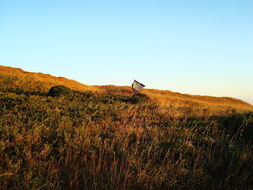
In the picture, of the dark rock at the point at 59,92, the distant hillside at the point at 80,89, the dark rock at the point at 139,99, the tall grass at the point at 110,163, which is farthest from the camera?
the dark rock at the point at 139,99

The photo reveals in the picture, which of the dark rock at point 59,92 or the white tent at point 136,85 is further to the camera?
the white tent at point 136,85

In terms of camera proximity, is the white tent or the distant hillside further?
the white tent

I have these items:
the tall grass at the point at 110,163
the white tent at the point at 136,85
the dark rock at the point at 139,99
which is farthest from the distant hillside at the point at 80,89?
the tall grass at the point at 110,163

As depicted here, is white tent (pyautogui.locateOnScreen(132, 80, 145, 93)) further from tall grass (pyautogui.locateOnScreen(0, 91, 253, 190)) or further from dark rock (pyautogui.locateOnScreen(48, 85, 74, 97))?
tall grass (pyautogui.locateOnScreen(0, 91, 253, 190))

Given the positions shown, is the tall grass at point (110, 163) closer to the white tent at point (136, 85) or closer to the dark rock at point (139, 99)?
the dark rock at point (139, 99)

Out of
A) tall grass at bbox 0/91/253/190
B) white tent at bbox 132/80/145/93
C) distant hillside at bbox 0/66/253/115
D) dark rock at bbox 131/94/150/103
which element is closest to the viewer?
tall grass at bbox 0/91/253/190

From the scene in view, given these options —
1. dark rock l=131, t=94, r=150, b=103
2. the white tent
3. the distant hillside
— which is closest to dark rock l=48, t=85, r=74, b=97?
the distant hillside

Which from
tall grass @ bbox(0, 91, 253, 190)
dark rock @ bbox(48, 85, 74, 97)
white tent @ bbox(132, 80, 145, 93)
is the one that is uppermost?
white tent @ bbox(132, 80, 145, 93)

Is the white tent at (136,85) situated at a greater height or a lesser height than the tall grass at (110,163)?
greater

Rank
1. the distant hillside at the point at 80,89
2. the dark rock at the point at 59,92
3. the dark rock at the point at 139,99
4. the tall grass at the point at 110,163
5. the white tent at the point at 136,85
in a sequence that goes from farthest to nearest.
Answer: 1. the white tent at the point at 136,85
2. the dark rock at the point at 139,99
3. the distant hillside at the point at 80,89
4. the dark rock at the point at 59,92
5. the tall grass at the point at 110,163

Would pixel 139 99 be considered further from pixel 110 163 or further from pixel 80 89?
pixel 110 163

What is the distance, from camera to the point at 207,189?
459cm

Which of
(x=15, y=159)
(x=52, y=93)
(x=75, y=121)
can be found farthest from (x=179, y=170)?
(x=52, y=93)

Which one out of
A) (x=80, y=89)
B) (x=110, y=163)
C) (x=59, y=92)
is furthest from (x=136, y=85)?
(x=110, y=163)
